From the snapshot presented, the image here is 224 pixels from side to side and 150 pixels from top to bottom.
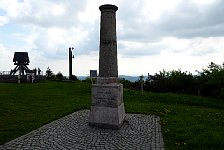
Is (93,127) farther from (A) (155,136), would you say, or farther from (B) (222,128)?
(B) (222,128)

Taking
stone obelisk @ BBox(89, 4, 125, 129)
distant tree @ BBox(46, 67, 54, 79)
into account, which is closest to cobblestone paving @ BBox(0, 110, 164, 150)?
stone obelisk @ BBox(89, 4, 125, 129)

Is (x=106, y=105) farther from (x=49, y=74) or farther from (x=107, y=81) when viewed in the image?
(x=49, y=74)

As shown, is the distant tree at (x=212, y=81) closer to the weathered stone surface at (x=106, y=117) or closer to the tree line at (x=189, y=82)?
the tree line at (x=189, y=82)

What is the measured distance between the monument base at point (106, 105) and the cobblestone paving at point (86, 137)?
30cm

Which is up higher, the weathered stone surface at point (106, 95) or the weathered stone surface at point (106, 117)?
the weathered stone surface at point (106, 95)

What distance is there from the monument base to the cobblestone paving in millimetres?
296

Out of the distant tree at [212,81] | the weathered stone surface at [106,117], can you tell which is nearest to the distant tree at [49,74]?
the distant tree at [212,81]

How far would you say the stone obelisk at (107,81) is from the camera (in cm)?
1043

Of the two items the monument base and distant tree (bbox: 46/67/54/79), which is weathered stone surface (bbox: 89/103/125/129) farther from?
distant tree (bbox: 46/67/54/79)

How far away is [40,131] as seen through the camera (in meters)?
9.50

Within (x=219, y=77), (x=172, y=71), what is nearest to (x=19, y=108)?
(x=219, y=77)

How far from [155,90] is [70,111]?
16310 mm

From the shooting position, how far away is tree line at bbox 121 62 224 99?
24.2m

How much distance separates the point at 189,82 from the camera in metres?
27.9
